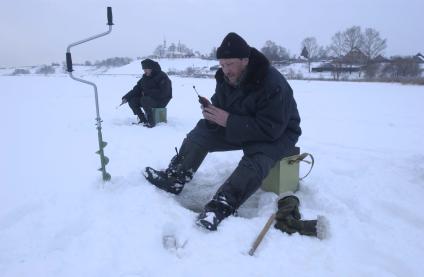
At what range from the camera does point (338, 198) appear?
10.5 ft

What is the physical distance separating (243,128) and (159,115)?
398 centimetres

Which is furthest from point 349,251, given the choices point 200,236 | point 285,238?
point 200,236

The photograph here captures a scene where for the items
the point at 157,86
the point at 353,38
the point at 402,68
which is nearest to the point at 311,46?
the point at 353,38

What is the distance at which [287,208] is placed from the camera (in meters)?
2.70

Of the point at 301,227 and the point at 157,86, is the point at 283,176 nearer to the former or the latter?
the point at 301,227

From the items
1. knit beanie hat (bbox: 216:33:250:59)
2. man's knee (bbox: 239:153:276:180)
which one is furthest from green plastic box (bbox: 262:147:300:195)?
knit beanie hat (bbox: 216:33:250:59)

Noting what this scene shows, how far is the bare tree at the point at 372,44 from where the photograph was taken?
63644 millimetres

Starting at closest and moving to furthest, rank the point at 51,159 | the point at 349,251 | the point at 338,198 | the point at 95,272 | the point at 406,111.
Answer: the point at 95,272, the point at 349,251, the point at 338,198, the point at 51,159, the point at 406,111

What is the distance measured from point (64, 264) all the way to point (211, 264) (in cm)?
89

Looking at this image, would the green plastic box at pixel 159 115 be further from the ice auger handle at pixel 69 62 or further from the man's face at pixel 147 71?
the ice auger handle at pixel 69 62

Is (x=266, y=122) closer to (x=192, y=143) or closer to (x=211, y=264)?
(x=192, y=143)

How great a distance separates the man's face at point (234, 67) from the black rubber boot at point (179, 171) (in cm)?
68

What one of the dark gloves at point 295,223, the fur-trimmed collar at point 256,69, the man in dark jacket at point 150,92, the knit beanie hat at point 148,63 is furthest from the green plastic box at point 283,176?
the knit beanie hat at point 148,63

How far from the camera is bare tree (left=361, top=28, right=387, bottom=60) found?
63644 mm
